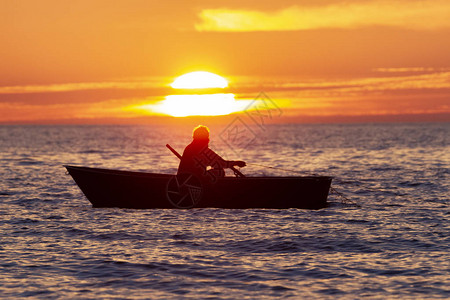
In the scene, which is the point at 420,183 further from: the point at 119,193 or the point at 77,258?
the point at 77,258

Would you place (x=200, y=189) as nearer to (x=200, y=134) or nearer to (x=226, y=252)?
(x=200, y=134)

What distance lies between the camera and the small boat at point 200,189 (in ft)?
57.4

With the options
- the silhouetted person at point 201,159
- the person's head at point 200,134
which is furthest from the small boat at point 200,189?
the person's head at point 200,134

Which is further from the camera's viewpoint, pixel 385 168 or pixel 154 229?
pixel 385 168

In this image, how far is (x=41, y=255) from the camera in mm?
12242

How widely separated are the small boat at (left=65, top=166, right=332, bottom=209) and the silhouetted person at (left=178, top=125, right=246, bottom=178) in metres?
0.25

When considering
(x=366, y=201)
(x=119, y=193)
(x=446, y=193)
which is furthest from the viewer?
(x=446, y=193)

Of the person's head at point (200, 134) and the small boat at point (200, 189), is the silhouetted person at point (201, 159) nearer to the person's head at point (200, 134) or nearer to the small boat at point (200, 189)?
the person's head at point (200, 134)

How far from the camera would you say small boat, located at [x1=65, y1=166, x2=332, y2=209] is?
57.4ft

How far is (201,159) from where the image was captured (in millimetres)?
17250

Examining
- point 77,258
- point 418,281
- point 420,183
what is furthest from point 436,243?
point 420,183

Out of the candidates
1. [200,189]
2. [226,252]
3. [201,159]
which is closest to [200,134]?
[201,159]

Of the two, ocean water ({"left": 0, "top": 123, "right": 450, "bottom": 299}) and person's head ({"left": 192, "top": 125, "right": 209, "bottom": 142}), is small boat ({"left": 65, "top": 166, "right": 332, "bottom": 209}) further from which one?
person's head ({"left": 192, "top": 125, "right": 209, "bottom": 142})

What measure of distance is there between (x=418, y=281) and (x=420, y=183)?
19.4 meters
